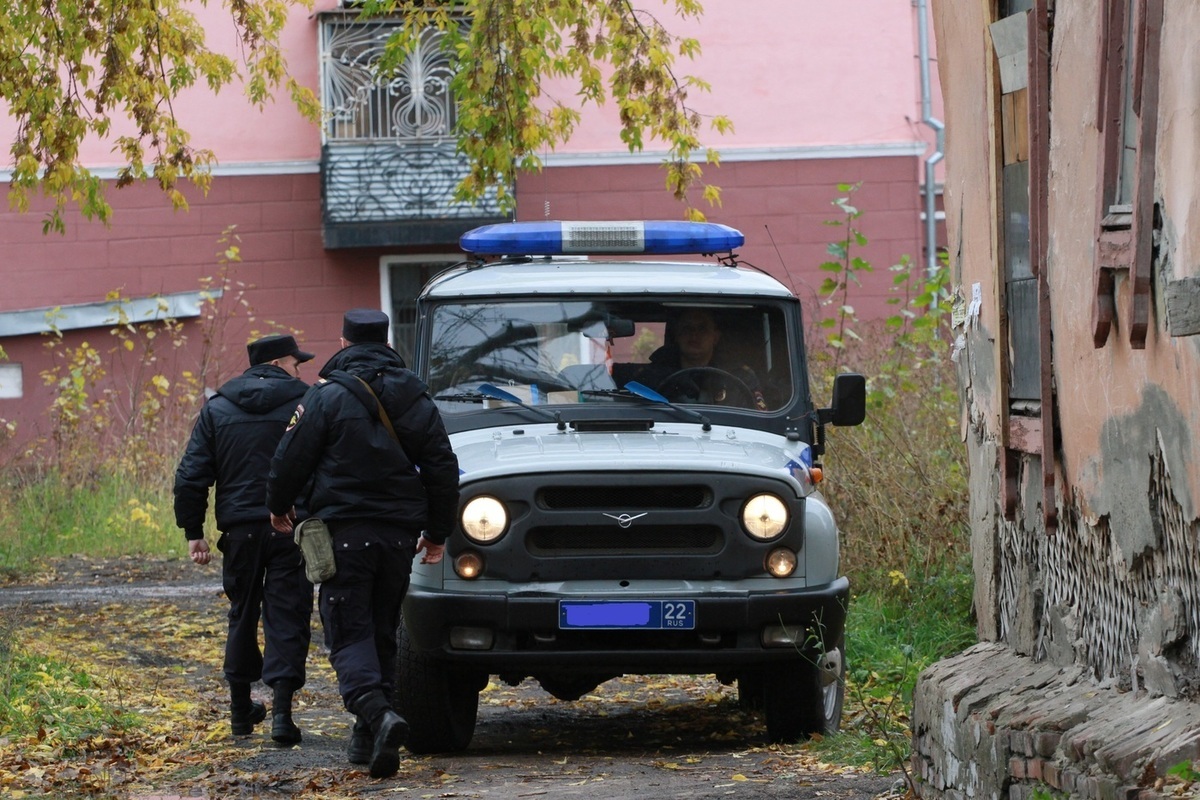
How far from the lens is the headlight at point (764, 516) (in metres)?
7.37

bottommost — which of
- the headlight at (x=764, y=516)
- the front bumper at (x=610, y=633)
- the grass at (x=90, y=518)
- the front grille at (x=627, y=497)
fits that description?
the grass at (x=90, y=518)

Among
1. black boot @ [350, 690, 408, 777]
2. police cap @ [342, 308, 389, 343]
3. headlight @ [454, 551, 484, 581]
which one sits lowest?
black boot @ [350, 690, 408, 777]

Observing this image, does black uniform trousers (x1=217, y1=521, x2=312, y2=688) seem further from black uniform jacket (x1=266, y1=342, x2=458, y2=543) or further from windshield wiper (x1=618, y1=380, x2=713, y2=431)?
windshield wiper (x1=618, y1=380, x2=713, y2=431)

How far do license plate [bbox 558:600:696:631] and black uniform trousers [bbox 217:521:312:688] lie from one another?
4.95 ft

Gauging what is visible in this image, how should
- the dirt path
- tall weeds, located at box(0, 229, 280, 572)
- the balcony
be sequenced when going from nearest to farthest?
the dirt path < tall weeds, located at box(0, 229, 280, 572) < the balcony

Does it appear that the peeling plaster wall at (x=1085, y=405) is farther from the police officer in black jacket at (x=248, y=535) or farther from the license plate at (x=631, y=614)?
the police officer in black jacket at (x=248, y=535)

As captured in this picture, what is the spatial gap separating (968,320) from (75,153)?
685 centimetres

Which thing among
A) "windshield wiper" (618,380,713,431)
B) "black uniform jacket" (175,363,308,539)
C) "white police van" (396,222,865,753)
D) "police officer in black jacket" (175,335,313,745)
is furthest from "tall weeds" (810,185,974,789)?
"black uniform jacket" (175,363,308,539)

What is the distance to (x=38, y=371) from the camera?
1986 cm

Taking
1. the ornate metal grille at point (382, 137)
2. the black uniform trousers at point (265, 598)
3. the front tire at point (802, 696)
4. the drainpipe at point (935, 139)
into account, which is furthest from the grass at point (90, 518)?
the drainpipe at point (935, 139)

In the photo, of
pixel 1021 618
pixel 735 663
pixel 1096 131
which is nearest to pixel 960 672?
pixel 1021 618

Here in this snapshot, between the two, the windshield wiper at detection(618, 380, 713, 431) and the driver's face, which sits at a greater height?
the driver's face

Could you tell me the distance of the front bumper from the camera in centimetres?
723

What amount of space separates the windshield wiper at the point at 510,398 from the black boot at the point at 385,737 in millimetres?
1612
